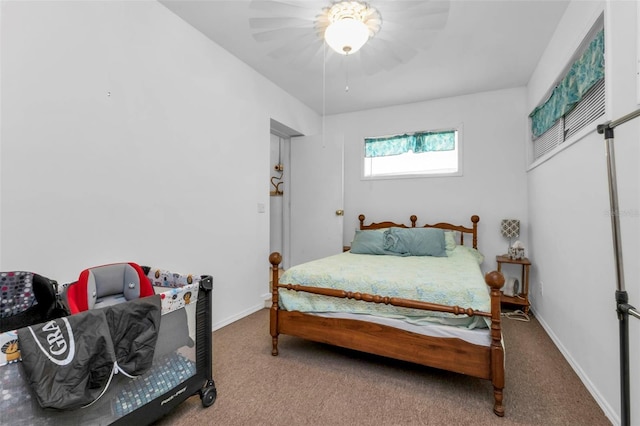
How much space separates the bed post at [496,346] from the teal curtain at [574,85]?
1365 millimetres

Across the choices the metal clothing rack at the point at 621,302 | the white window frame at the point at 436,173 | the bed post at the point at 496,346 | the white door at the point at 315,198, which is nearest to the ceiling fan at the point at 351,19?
the white door at the point at 315,198

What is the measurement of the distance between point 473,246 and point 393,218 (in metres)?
1.05

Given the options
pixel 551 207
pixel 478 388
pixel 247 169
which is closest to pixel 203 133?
pixel 247 169

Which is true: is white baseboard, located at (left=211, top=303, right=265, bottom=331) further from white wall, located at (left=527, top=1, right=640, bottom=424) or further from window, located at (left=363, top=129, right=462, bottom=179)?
white wall, located at (left=527, top=1, right=640, bottom=424)

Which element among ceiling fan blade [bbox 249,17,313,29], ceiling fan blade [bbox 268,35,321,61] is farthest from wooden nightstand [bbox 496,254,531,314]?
ceiling fan blade [bbox 249,17,313,29]

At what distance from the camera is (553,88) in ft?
8.62

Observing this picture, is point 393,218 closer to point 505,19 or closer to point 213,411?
point 505,19

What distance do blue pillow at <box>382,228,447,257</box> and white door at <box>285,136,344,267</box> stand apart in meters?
Answer: 0.90

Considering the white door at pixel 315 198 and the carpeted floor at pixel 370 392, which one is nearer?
the carpeted floor at pixel 370 392

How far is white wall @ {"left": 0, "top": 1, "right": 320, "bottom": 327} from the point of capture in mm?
1565

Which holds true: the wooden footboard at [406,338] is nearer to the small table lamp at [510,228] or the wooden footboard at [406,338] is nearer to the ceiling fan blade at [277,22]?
the ceiling fan blade at [277,22]

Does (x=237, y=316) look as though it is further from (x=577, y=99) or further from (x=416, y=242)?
(x=577, y=99)

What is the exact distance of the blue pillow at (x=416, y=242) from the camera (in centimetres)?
309

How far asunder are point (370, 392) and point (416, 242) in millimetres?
1739
